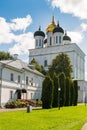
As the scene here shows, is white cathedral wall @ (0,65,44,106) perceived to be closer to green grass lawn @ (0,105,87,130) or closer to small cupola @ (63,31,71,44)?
green grass lawn @ (0,105,87,130)

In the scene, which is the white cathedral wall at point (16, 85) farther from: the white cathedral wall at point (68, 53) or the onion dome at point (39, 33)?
the onion dome at point (39, 33)

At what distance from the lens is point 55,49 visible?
89.0 meters

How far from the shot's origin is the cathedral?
8694cm

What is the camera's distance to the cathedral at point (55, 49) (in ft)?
285

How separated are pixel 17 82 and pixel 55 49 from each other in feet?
144

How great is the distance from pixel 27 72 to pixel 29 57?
4400 centimetres

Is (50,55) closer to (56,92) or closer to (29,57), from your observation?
(29,57)

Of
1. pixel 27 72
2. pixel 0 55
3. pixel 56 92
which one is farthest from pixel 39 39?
pixel 56 92

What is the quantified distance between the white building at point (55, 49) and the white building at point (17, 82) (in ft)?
103

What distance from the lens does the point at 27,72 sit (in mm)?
50312

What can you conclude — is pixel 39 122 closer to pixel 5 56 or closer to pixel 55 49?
pixel 5 56

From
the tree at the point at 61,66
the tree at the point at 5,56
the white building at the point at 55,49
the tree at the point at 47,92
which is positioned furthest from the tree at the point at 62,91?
the white building at the point at 55,49

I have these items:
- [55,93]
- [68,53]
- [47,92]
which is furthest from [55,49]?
[47,92]

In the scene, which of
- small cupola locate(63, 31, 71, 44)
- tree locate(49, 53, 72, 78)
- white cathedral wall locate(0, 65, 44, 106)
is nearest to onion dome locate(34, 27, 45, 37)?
small cupola locate(63, 31, 71, 44)
